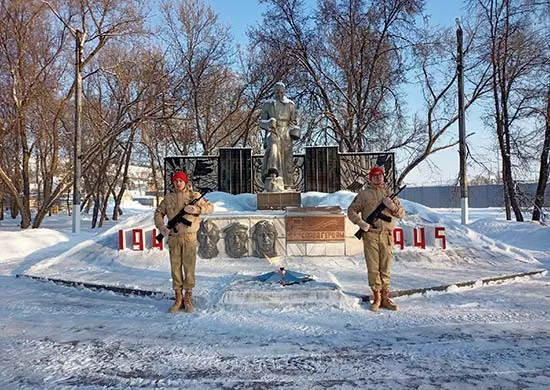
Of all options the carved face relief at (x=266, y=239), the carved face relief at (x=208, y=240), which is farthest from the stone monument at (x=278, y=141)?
the carved face relief at (x=208, y=240)

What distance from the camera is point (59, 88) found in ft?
65.4

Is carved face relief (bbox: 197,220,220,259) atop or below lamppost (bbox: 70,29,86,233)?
below

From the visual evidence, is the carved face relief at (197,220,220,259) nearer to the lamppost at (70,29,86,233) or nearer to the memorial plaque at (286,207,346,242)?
the memorial plaque at (286,207,346,242)

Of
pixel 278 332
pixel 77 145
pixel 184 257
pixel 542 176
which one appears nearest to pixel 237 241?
pixel 184 257

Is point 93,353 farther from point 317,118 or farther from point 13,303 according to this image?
point 317,118

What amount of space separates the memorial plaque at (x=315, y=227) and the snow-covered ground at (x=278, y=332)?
64cm

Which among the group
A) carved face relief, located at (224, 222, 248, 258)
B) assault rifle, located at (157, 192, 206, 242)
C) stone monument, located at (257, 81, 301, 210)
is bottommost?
carved face relief, located at (224, 222, 248, 258)

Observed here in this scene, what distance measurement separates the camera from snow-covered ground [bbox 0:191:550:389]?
11.7 ft

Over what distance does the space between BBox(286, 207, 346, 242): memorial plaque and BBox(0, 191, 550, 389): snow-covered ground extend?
64 cm

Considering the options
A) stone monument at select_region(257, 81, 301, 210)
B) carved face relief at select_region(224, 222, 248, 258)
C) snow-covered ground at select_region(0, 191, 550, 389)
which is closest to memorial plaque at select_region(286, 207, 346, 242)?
snow-covered ground at select_region(0, 191, 550, 389)

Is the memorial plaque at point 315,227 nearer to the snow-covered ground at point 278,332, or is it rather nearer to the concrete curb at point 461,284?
the snow-covered ground at point 278,332

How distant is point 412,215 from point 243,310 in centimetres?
671

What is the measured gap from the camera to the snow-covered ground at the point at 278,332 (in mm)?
3555

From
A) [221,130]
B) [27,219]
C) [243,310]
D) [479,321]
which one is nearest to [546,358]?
[479,321]
